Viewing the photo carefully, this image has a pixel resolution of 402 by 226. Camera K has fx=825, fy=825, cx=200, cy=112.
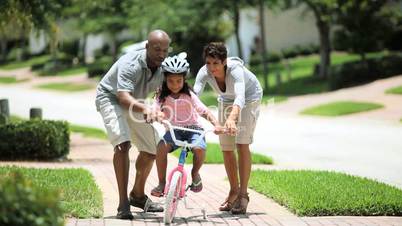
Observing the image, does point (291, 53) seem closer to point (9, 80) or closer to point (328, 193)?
point (9, 80)

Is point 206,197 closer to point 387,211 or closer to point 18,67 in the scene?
point 387,211

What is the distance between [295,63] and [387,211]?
128 ft

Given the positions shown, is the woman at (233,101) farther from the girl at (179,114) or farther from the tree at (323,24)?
the tree at (323,24)

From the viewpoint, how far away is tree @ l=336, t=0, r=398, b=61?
1321 inches

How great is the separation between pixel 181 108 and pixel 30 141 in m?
7.09

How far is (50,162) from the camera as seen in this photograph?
47.7ft

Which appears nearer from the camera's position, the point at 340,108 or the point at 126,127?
the point at 126,127

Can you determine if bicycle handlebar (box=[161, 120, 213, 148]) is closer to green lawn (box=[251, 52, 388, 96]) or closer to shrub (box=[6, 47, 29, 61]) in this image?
green lawn (box=[251, 52, 388, 96])

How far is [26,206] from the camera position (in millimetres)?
4898

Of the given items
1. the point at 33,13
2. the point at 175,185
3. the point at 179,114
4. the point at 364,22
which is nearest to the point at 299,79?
the point at 364,22

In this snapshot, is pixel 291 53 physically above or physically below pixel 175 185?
below

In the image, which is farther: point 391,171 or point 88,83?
point 88,83

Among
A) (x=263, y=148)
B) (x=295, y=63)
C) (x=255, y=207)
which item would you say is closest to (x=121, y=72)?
(x=255, y=207)

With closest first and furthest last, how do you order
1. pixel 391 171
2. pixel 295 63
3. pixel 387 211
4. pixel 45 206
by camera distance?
pixel 45 206 < pixel 387 211 < pixel 391 171 < pixel 295 63
